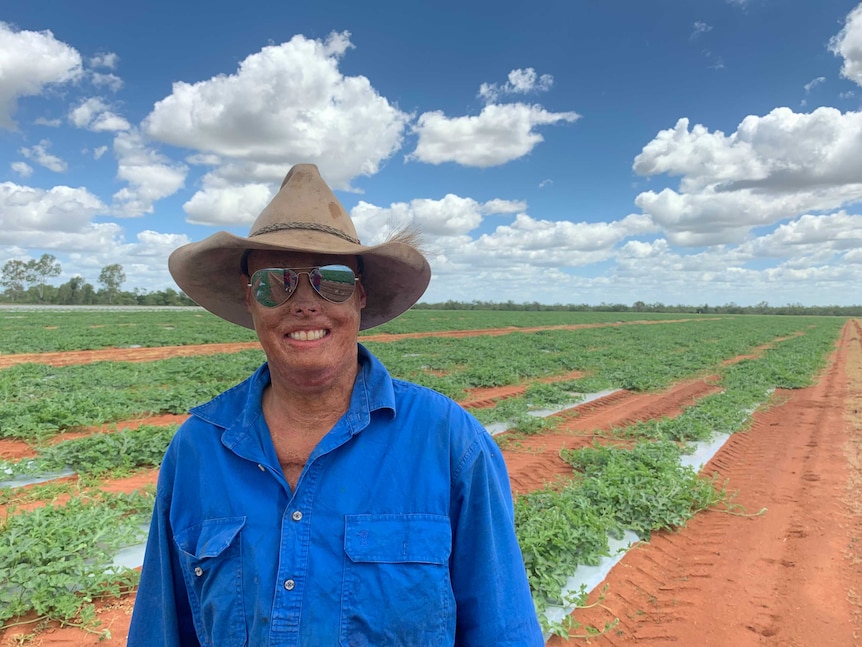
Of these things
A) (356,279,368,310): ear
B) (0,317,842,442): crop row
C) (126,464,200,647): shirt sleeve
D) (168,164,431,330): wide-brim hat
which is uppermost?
(168,164,431,330): wide-brim hat

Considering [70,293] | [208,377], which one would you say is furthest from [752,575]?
[70,293]

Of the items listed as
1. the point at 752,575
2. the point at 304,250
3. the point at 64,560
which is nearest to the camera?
the point at 304,250

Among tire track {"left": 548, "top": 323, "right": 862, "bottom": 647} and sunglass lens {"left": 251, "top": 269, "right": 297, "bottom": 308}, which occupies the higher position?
sunglass lens {"left": 251, "top": 269, "right": 297, "bottom": 308}

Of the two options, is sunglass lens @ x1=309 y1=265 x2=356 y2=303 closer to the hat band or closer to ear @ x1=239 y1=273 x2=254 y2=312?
the hat band

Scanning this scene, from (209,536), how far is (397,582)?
0.51m

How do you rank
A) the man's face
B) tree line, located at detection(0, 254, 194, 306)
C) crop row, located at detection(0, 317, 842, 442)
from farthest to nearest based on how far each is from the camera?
tree line, located at detection(0, 254, 194, 306) < crop row, located at detection(0, 317, 842, 442) < the man's face

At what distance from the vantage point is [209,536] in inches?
51.5

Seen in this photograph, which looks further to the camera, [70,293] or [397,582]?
[70,293]

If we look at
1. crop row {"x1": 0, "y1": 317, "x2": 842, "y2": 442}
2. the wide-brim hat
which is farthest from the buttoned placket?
crop row {"x1": 0, "y1": 317, "x2": 842, "y2": 442}

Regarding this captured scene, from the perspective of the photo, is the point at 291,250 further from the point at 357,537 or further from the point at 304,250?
the point at 357,537

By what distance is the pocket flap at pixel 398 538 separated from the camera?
1229 millimetres

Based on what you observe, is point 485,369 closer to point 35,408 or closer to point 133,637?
point 35,408

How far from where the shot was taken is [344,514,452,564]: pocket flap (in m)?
1.23

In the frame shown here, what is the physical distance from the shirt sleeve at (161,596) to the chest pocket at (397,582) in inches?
23.1
